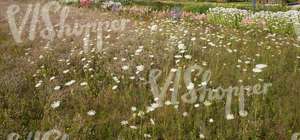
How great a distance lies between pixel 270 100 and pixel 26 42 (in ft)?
20.6

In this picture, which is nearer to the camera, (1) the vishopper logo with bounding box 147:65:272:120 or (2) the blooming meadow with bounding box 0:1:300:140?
(2) the blooming meadow with bounding box 0:1:300:140

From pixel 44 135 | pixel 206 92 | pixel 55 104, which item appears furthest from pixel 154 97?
pixel 44 135

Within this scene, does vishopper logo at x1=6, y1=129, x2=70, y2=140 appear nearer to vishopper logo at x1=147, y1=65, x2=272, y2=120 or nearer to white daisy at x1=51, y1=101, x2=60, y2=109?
white daisy at x1=51, y1=101, x2=60, y2=109

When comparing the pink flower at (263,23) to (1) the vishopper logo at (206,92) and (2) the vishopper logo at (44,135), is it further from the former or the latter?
(2) the vishopper logo at (44,135)

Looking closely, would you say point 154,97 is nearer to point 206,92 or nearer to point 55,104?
point 206,92

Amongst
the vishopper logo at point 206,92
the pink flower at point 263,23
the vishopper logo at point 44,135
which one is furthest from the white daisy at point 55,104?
the pink flower at point 263,23

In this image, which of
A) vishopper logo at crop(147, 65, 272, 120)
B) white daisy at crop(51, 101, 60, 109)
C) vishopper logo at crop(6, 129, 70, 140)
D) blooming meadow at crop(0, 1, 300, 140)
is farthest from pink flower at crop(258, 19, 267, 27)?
vishopper logo at crop(6, 129, 70, 140)

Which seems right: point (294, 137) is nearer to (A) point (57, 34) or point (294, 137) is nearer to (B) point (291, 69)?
(B) point (291, 69)

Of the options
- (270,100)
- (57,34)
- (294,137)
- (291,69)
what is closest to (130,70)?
(270,100)

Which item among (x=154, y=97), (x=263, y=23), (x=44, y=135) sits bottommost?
(x=44, y=135)

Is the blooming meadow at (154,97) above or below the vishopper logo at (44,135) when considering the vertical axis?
above

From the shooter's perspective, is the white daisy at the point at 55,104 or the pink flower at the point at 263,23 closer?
the white daisy at the point at 55,104

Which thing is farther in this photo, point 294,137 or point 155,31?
point 155,31

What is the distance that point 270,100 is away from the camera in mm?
2912
